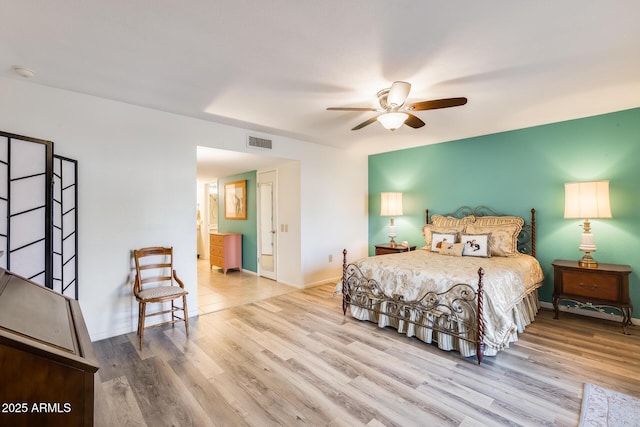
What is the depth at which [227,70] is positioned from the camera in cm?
261

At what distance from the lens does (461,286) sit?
9.39 feet

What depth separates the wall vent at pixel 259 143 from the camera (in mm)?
4369

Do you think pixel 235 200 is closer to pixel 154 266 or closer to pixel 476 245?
pixel 154 266

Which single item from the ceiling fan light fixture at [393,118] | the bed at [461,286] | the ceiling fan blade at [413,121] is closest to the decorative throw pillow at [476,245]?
the bed at [461,286]

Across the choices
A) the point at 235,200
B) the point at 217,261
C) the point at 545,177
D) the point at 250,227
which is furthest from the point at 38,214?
the point at 545,177

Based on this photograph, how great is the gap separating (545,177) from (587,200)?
74 cm

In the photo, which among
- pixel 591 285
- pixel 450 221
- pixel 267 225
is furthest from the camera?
pixel 267 225

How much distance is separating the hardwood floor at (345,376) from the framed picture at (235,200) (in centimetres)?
348

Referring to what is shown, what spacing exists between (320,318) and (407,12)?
3.26 m

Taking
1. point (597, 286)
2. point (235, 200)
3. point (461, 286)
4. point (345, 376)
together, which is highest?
point (235, 200)

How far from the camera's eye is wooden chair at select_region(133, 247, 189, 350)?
317 cm

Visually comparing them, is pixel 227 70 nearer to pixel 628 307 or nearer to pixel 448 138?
pixel 448 138

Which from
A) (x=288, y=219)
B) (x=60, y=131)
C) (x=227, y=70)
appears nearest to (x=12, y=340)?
(x=227, y=70)

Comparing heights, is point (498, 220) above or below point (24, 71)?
below
